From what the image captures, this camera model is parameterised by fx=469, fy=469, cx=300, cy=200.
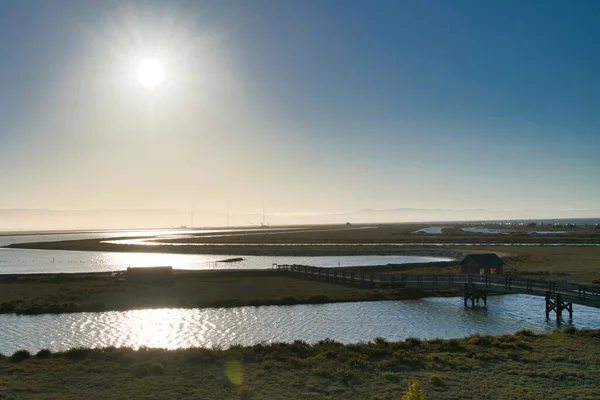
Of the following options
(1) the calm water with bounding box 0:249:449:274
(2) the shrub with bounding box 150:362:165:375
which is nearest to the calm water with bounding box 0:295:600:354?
(2) the shrub with bounding box 150:362:165:375

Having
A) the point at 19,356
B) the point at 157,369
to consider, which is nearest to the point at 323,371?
the point at 157,369

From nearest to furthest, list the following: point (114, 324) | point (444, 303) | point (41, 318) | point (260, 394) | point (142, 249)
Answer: point (260, 394) < point (114, 324) < point (41, 318) < point (444, 303) < point (142, 249)

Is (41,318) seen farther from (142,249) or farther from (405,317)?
(142,249)

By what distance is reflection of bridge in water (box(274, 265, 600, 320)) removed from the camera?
3077 cm

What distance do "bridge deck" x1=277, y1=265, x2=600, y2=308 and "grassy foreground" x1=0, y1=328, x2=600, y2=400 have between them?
8.27 m

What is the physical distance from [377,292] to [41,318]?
26032 mm

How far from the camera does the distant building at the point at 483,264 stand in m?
50.0

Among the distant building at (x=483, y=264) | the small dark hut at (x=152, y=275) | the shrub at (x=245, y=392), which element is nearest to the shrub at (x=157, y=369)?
the shrub at (x=245, y=392)

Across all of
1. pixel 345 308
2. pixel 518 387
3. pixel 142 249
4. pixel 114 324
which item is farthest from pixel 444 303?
pixel 142 249

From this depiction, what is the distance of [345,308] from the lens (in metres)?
35.2

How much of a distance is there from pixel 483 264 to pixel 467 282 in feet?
40.7

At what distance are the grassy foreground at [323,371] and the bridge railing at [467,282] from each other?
30.2ft

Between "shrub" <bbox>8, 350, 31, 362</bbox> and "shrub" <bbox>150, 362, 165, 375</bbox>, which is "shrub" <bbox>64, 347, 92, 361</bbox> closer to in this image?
"shrub" <bbox>8, 350, 31, 362</bbox>

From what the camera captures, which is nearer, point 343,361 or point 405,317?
point 343,361
